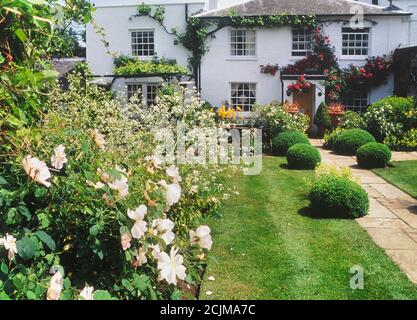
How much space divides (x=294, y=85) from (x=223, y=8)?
18.0ft

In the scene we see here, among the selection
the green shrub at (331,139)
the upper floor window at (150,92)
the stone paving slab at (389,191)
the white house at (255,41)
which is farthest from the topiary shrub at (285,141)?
the upper floor window at (150,92)

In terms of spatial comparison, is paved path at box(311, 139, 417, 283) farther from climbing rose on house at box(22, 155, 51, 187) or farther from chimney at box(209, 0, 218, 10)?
chimney at box(209, 0, 218, 10)

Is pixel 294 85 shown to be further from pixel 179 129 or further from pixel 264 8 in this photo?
pixel 179 129

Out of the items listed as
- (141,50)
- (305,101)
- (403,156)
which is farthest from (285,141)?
(141,50)

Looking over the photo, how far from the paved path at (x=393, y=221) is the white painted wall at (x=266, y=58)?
10829 millimetres

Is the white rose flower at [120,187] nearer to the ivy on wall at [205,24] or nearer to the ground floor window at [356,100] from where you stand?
the ivy on wall at [205,24]

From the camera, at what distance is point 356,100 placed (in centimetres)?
2222

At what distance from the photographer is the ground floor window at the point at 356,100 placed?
2206cm

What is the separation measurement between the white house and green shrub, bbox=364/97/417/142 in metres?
3.66

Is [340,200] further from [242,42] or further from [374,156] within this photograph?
[242,42]

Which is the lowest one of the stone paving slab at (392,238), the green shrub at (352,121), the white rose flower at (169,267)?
the stone paving slab at (392,238)

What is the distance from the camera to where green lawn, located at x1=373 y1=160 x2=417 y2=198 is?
34.8 ft
